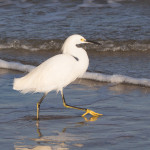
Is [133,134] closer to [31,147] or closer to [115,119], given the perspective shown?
[115,119]

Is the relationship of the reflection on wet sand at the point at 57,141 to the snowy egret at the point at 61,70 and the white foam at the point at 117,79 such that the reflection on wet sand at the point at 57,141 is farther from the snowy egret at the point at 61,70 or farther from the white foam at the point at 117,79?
the white foam at the point at 117,79

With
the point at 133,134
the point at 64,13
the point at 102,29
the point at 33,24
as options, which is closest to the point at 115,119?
the point at 133,134

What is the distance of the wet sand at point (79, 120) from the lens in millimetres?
4543

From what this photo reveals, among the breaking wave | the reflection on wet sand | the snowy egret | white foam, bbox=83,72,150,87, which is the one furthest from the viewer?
the breaking wave

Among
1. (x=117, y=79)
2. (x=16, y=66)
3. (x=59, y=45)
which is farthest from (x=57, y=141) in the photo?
(x=59, y=45)

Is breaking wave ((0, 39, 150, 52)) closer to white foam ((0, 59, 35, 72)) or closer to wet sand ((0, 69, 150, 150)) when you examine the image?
white foam ((0, 59, 35, 72))

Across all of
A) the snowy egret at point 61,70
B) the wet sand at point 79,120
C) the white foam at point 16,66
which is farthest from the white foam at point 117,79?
the snowy egret at point 61,70

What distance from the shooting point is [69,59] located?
18.5ft

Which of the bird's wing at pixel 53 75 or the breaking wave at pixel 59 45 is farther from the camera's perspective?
the breaking wave at pixel 59 45

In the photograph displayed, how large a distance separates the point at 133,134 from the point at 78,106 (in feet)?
4.73

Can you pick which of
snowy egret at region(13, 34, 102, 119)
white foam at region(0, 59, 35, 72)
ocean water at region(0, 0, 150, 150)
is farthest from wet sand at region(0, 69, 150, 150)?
white foam at region(0, 59, 35, 72)

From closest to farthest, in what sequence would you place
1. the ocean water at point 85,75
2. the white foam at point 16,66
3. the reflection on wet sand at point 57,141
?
the reflection on wet sand at point 57,141, the ocean water at point 85,75, the white foam at point 16,66

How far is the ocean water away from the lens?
15.6 feet

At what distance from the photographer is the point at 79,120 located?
545cm
